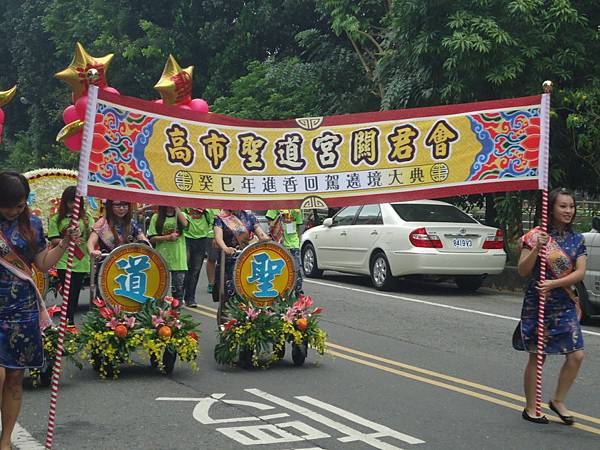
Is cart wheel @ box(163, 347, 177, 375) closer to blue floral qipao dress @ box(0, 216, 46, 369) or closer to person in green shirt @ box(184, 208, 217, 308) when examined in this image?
blue floral qipao dress @ box(0, 216, 46, 369)

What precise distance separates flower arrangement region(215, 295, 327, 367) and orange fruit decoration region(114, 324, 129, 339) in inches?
39.4

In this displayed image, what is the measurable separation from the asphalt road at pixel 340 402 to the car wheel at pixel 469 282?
484cm

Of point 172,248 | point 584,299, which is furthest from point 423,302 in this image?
point 172,248

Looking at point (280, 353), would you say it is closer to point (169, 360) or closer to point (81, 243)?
point (169, 360)

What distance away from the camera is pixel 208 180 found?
7.79 m

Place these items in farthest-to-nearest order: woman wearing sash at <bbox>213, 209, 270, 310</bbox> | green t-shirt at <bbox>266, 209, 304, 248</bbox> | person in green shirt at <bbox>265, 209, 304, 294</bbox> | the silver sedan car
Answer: the silver sedan car, green t-shirt at <bbox>266, 209, 304, 248</bbox>, person in green shirt at <bbox>265, 209, 304, 294</bbox>, woman wearing sash at <bbox>213, 209, 270, 310</bbox>

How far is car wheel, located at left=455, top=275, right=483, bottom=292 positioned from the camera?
16047 mm

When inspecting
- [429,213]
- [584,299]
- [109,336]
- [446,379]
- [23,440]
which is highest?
[429,213]

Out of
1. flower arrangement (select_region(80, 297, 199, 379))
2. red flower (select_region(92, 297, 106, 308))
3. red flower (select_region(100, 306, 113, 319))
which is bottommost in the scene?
flower arrangement (select_region(80, 297, 199, 379))

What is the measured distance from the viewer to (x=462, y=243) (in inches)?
587

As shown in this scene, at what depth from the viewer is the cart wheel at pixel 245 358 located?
28.6 ft

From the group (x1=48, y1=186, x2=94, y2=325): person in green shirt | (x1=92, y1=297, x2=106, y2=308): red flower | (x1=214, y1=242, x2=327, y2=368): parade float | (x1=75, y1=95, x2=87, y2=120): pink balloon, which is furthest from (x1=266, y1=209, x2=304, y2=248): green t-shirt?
(x1=92, y1=297, x2=106, y2=308): red flower

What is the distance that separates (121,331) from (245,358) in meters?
1.23

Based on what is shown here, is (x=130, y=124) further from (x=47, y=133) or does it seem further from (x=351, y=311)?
(x=47, y=133)
